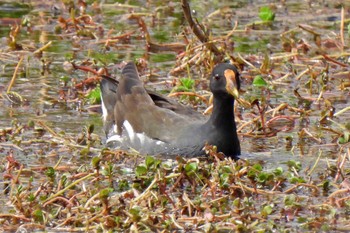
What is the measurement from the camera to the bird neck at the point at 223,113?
28.0 ft

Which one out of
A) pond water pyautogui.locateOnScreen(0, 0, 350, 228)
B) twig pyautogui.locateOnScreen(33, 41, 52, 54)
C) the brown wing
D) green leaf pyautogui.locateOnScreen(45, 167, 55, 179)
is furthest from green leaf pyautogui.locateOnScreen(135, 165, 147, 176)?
twig pyautogui.locateOnScreen(33, 41, 52, 54)

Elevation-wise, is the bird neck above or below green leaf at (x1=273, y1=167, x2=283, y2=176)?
above

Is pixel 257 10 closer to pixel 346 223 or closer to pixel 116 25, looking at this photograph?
pixel 116 25

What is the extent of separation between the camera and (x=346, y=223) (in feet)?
22.8

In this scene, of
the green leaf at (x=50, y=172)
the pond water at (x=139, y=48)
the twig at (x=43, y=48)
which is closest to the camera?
the green leaf at (x=50, y=172)

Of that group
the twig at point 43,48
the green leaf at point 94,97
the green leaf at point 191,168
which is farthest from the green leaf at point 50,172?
the twig at point 43,48

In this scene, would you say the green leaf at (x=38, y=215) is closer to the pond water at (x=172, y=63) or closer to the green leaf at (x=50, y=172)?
the green leaf at (x=50, y=172)

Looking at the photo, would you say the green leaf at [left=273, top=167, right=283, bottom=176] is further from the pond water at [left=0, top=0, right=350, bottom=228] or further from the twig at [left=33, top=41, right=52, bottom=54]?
the twig at [left=33, top=41, right=52, bottom=54]

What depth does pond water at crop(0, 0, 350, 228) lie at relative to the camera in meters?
8.98

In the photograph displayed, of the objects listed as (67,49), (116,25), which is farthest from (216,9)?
(67,49)

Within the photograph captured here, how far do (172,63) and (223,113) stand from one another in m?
2.88

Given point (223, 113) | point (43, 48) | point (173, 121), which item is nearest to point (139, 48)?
point (43, 48)

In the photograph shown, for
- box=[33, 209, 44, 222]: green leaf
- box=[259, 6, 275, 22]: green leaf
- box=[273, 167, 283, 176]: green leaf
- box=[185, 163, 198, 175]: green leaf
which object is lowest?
box=[33, 209, 44, 222]: green leaf

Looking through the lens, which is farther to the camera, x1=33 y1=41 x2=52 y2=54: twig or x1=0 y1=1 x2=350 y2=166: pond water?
x1=33 y1=41 x2=52 y2=54: twig
